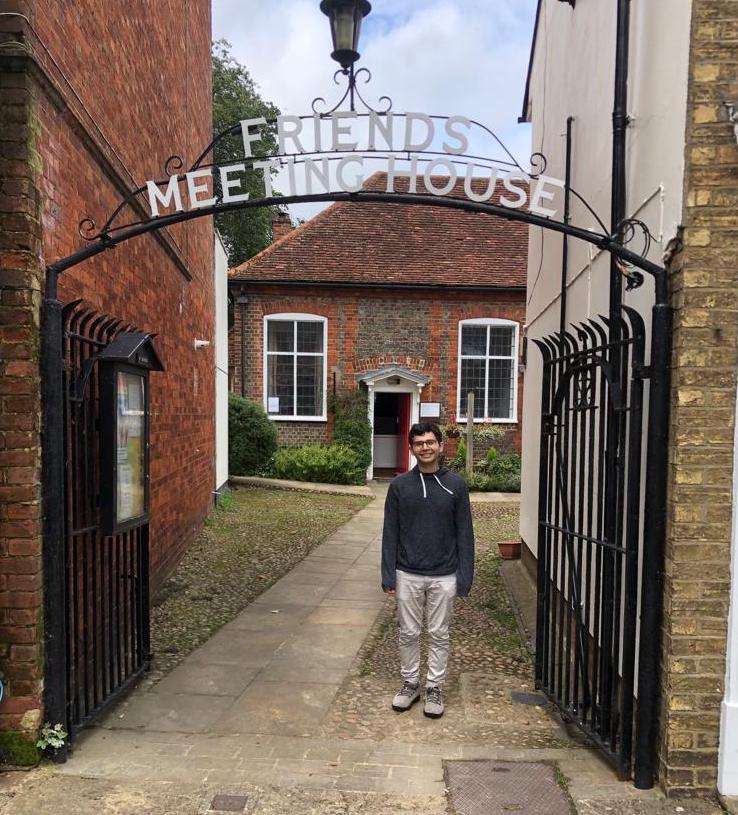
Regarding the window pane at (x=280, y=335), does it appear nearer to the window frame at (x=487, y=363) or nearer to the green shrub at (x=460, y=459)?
the window frame at (x=487, y=363)

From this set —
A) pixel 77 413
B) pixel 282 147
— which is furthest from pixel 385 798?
pixel 282 147

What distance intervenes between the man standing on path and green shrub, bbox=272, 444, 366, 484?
39.3 feet

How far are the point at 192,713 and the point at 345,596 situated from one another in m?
3.00

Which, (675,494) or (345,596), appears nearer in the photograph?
(675,494)

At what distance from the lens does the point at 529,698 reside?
14.8 ft

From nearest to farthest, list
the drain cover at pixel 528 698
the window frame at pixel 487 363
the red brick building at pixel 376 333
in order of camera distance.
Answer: the drain cover at pixel 528 698 < the red brick building at pixel 376 333 < the window frame at pixel 487 363

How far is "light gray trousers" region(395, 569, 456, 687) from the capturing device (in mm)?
4277

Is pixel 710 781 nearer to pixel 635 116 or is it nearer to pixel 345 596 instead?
pixel 635 116

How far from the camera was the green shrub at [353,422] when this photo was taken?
1752 centimetres

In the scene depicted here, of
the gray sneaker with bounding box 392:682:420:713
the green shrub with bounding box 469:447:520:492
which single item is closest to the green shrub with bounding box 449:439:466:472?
the green shrub with bounding box 469:447:520:492

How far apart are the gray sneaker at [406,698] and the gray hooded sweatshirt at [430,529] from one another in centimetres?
66

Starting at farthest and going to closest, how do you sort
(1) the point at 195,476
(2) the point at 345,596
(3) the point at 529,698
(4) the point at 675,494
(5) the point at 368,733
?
1. (1) the point at 195,476
2. (2) the point at 345,596
3. (3) the point at 529,698
4. (5) the point at 368,733
5. (4) the point at 675,494

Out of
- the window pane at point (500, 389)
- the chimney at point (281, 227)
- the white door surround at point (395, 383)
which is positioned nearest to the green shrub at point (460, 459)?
the white door surround at point (395, 383)

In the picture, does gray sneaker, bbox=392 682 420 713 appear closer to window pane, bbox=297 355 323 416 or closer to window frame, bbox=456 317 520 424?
window frame, bbox=456 317 520 424
